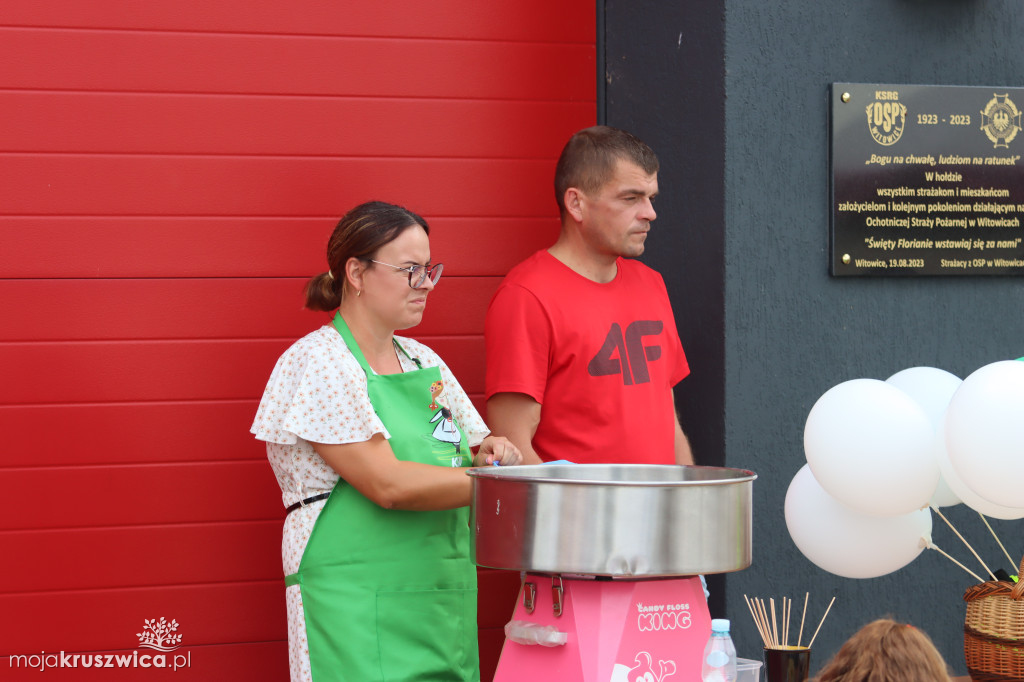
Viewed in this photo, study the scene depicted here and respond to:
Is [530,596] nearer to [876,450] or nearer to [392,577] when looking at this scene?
[392,577]

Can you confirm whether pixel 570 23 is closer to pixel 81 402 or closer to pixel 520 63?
pixel 520 63

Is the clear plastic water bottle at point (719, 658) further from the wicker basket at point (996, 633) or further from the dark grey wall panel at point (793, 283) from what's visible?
the dark grey wall panel at point (793, 283)

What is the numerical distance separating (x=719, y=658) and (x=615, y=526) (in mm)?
442

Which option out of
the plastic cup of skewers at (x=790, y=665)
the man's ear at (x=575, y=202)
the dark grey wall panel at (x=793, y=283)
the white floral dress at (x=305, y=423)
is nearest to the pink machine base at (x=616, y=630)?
the plastic cup of skewers at (x=790, y=665)

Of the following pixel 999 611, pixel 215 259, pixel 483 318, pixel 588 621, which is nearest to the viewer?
pixel 588 621

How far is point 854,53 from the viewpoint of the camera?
3631 mm

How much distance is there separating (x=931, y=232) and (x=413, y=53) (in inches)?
74.4

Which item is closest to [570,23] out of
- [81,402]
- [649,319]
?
[649,319]

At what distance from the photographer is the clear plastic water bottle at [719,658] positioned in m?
2.39

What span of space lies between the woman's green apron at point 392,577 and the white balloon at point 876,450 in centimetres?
100

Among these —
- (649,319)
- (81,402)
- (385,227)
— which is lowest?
(81,402)

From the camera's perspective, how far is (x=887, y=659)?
2008mm

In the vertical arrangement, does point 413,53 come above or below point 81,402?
above

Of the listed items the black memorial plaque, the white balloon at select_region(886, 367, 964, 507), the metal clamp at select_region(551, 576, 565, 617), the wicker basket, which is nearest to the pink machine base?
the metal clamp at select_region(551, 576, 565, 617)
